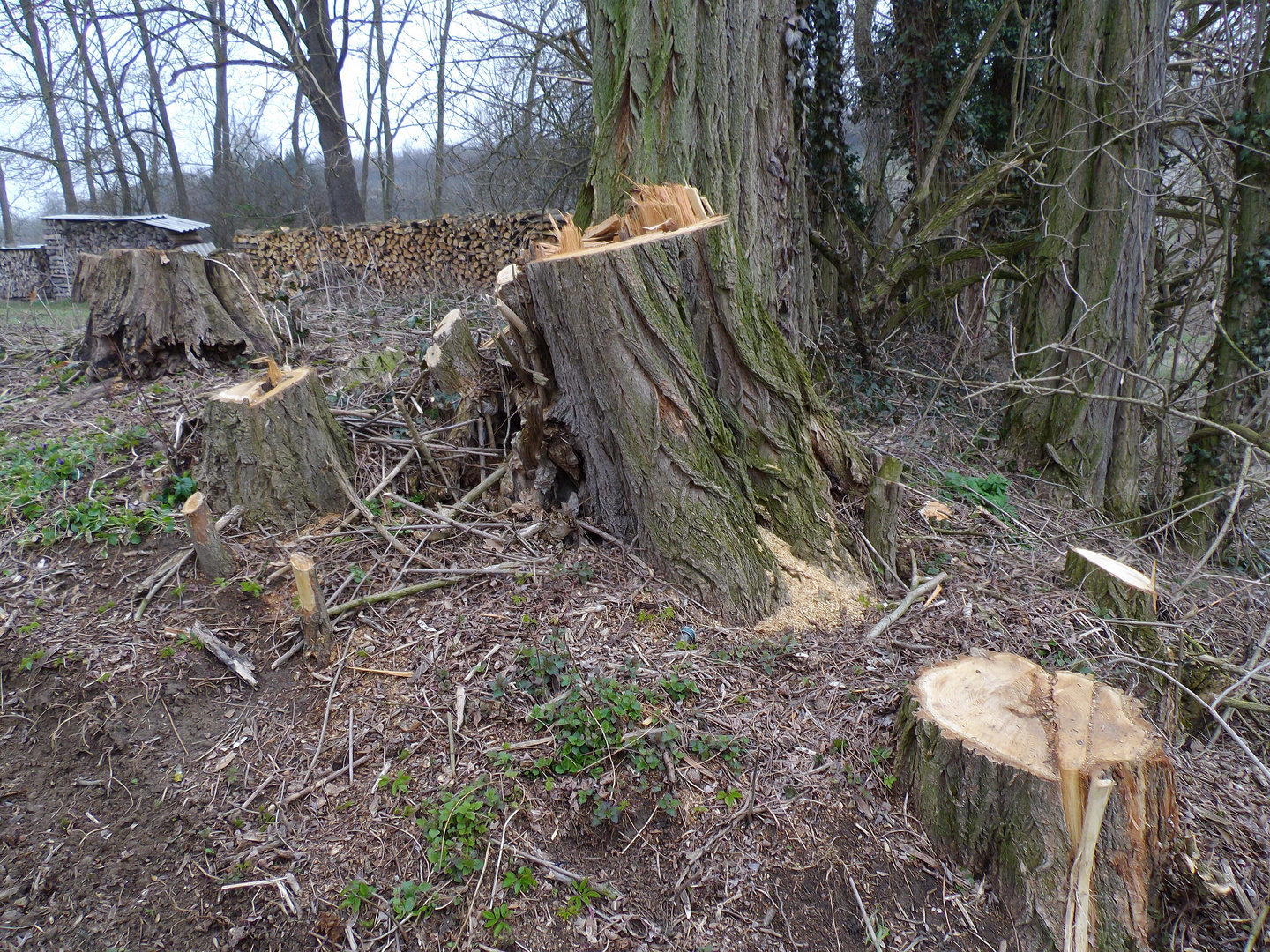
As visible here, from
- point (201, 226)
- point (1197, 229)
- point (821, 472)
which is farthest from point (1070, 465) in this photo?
point (201, 226)

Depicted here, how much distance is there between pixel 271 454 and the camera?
311cm

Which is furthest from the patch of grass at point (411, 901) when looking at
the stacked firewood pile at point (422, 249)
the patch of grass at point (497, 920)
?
the stacked firewood pile at point (422, 249)

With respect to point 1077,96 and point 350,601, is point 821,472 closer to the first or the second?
point 350,601

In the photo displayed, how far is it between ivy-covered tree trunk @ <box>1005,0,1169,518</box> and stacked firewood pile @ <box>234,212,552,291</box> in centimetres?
586

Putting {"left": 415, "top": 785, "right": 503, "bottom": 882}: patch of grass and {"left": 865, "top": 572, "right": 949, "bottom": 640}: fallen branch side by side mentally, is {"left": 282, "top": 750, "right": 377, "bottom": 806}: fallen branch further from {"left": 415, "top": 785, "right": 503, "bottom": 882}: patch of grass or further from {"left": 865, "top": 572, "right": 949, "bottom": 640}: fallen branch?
{"left": 865, "top": 572, "right": 949, "bottom": 640}: fallen branch

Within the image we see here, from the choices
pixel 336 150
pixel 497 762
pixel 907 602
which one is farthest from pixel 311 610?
pixel 336 150

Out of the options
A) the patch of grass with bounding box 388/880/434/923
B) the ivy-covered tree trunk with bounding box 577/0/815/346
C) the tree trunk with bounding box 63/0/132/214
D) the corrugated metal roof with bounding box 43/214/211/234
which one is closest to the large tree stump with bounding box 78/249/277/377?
the ivy-covered tree trunk with bounding box 577/0/815/346

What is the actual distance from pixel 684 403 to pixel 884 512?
1.06m

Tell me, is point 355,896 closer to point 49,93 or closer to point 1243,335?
point 1243,335

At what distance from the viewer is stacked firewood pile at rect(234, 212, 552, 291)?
895 centimetres

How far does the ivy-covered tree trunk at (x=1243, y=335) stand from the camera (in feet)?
16.9

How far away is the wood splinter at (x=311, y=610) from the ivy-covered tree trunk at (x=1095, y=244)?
5033 mm

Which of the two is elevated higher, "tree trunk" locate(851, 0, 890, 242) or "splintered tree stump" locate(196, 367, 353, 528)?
"tree trunk" locate(851, 0, 890, 242)

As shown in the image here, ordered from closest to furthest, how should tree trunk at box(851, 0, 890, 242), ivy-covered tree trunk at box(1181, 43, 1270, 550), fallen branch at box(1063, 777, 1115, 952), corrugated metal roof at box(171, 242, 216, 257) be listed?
fallen branch at box(1063, 777, 1115, 952) < corrugated metal roof at box(171, 242, 216, 257) < ivy-covered tree trunk at box(1181, 43, 1270, 550) < tree trunk at box(851, 0, 890, 242)
